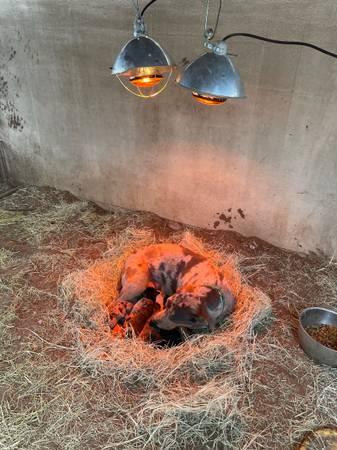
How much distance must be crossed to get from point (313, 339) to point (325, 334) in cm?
26

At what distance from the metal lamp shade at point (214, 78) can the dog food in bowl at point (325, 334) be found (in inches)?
73.3

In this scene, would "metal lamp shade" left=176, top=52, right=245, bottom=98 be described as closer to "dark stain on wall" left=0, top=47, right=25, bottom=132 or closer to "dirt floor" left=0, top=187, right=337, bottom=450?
"dirt floor" left=0, top=187, right=337, bottom=450

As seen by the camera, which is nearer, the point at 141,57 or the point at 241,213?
the point at 141,57

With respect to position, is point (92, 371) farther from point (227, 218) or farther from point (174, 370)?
point (227, 218)

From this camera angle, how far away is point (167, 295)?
300 centimetres

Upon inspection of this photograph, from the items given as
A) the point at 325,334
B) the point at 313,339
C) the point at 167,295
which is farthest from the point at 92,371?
the point at 325,334

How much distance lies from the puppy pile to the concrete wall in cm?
118

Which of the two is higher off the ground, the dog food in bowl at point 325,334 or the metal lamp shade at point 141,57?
the metal lamp shade at point 141,57

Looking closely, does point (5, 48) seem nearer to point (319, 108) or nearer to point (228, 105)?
point (228, 105)

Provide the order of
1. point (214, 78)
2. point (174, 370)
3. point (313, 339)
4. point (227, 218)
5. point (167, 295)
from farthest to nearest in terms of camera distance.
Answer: point (227, 218) < point (167, 295) < point (313, 339) < point (174, 370) < point (214, 78)

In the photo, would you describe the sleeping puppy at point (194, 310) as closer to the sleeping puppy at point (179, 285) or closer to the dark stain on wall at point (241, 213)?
the sleeping puppy at point (179, 285)

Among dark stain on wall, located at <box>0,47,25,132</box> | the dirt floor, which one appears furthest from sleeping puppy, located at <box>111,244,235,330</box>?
dark stain on wall, located at <box>0,47,25,132</box>

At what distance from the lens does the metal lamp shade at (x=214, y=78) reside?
171 cm

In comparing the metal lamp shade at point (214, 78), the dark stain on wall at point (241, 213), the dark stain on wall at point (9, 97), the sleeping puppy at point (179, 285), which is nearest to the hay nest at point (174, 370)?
the sleeping puppy at point (179, 285)
